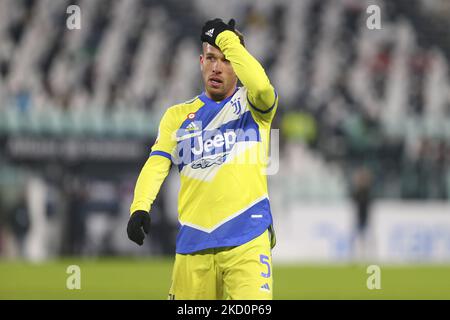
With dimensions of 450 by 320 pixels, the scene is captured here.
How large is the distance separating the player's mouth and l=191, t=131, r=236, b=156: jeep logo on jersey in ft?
1.06

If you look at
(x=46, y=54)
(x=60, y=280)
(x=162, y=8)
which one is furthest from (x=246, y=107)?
(x=162, y=8)

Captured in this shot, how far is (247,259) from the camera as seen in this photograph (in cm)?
579

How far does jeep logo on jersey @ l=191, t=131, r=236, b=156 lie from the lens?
19.7 ft

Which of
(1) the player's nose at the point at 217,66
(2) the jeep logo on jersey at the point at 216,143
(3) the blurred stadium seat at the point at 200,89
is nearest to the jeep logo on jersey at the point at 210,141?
(2) the jeep logo on jersey at the point at 216,143

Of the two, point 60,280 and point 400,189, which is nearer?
point 60,280

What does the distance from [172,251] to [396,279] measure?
6.12 metres

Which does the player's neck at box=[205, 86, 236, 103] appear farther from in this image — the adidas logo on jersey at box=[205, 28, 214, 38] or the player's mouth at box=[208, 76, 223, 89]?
the adidas logo on jersey at box=[205, 28, 214, 38]

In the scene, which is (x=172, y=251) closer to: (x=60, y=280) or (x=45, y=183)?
(x=45, y=183)

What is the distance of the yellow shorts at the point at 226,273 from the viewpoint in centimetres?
574

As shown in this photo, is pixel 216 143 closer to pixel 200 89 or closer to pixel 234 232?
pixel 234 232

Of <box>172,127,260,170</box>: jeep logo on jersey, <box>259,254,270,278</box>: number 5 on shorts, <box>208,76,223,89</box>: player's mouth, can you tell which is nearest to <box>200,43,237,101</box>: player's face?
<box>208,76,223,89</box>: player's mouth

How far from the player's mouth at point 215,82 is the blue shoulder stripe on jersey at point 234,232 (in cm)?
83

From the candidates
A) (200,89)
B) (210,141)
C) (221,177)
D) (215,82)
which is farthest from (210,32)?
(200,89)

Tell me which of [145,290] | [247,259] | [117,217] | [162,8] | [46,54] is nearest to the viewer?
[247,259]
